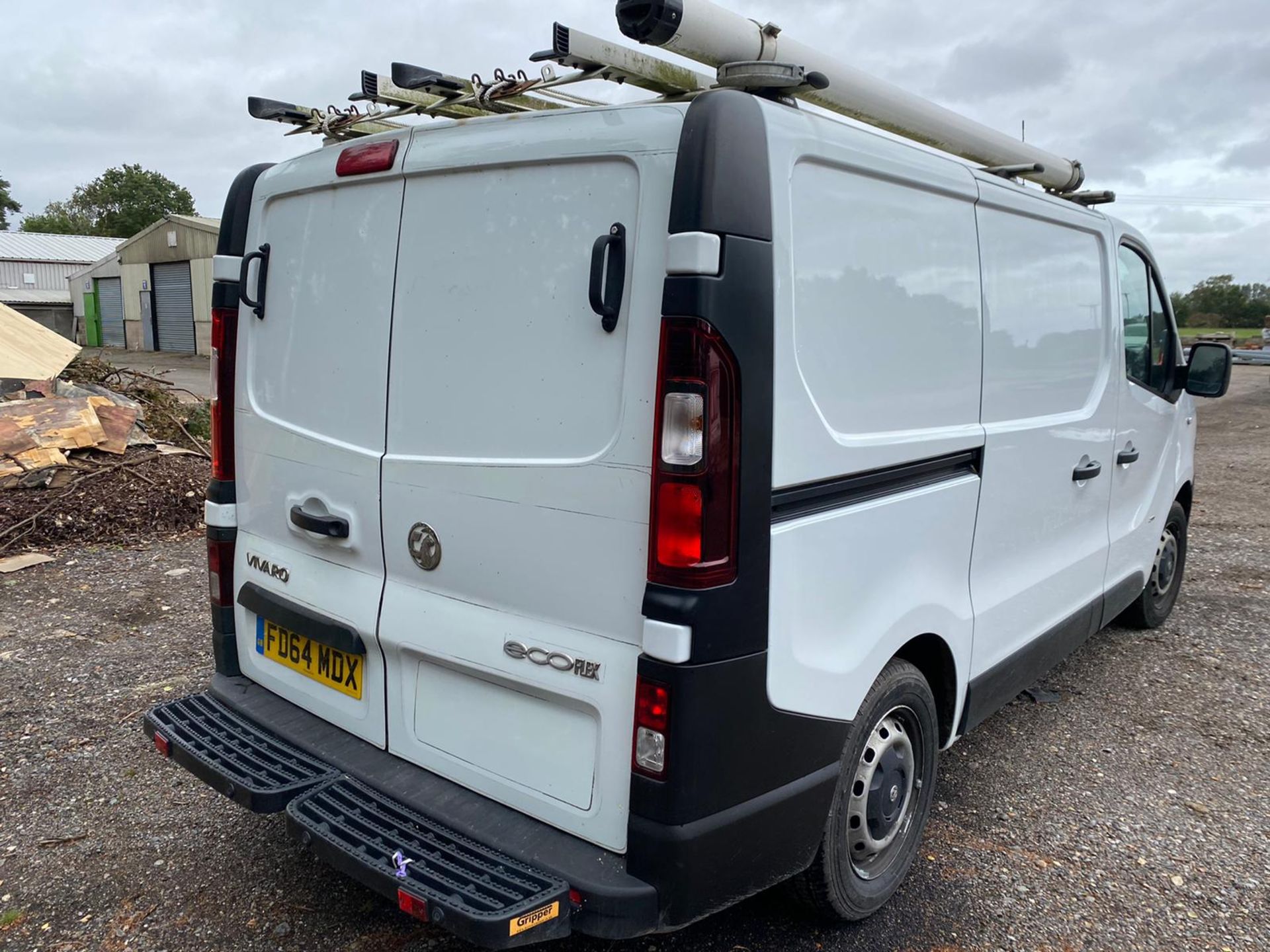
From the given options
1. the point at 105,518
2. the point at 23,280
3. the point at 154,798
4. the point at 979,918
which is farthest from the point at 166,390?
the point at 23,280

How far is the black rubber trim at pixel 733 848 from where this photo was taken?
2.05m

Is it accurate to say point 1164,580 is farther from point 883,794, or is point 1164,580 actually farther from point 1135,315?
point 883,794

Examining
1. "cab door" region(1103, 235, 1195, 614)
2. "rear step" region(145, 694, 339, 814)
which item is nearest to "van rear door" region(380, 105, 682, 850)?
"rear step" region(145, 694, 339, 814)

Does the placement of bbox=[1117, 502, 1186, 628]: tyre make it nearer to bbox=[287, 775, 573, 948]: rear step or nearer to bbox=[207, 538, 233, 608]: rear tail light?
bbox=[287, 775, 573, 948]: rear step

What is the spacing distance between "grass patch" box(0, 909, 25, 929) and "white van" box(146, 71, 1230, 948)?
2.03 feet

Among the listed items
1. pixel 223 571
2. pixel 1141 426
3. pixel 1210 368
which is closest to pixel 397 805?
pixel 223 571

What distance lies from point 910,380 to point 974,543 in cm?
74

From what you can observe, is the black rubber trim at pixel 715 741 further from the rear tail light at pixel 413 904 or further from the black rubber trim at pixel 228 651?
the black rubber trim at pixel 228 651

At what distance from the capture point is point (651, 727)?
204cm

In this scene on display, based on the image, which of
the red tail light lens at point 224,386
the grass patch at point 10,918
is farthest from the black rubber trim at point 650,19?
the grass patch at point 10,918

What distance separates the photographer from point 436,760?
2488mm

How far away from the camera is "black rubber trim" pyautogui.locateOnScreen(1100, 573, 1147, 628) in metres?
4.28

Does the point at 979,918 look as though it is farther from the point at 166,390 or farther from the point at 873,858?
the point at 166,390

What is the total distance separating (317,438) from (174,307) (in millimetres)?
32229
